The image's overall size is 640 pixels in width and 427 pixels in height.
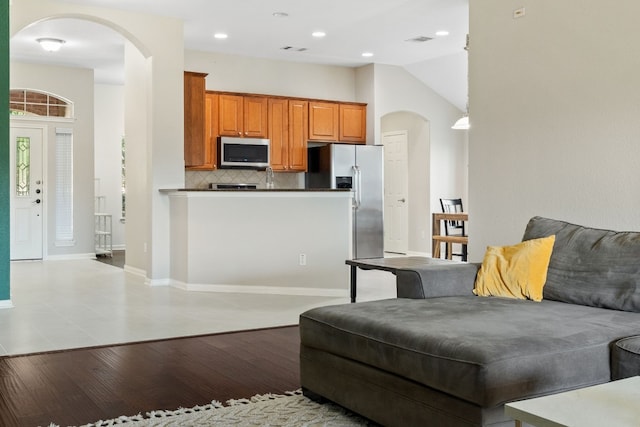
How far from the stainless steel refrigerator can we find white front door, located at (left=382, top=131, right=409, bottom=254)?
5.11 ft

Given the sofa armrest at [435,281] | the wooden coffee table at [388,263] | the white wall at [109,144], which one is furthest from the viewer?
the white wall at [109,144]

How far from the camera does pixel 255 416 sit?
2.86 meters

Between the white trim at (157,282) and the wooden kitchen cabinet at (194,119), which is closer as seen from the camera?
the white trim at (157,282)

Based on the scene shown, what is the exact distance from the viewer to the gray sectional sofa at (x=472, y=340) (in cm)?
227

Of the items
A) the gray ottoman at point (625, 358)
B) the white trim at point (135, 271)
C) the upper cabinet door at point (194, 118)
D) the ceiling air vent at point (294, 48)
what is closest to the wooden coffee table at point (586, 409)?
the gray ottoman at point (625, 358)

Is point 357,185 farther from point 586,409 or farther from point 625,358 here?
point 586,409

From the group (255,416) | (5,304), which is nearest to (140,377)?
(255,416)

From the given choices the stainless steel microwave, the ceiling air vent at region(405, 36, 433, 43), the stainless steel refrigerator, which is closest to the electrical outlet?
the ceiling air vent at region(405, 36, 433, 43)

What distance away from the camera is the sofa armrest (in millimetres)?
3381

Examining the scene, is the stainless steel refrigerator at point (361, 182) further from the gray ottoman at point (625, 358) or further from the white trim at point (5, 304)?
the gray ottoman at point (625, 358)

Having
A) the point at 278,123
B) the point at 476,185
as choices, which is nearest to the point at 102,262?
the point at 278,123

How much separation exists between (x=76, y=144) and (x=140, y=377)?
7.56 meters

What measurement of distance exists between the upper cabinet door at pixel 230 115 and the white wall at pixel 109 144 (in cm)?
344

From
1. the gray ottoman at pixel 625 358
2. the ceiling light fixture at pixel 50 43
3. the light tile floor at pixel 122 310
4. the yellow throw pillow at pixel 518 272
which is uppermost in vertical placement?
the ceiling light fixture at pixel 50 43
